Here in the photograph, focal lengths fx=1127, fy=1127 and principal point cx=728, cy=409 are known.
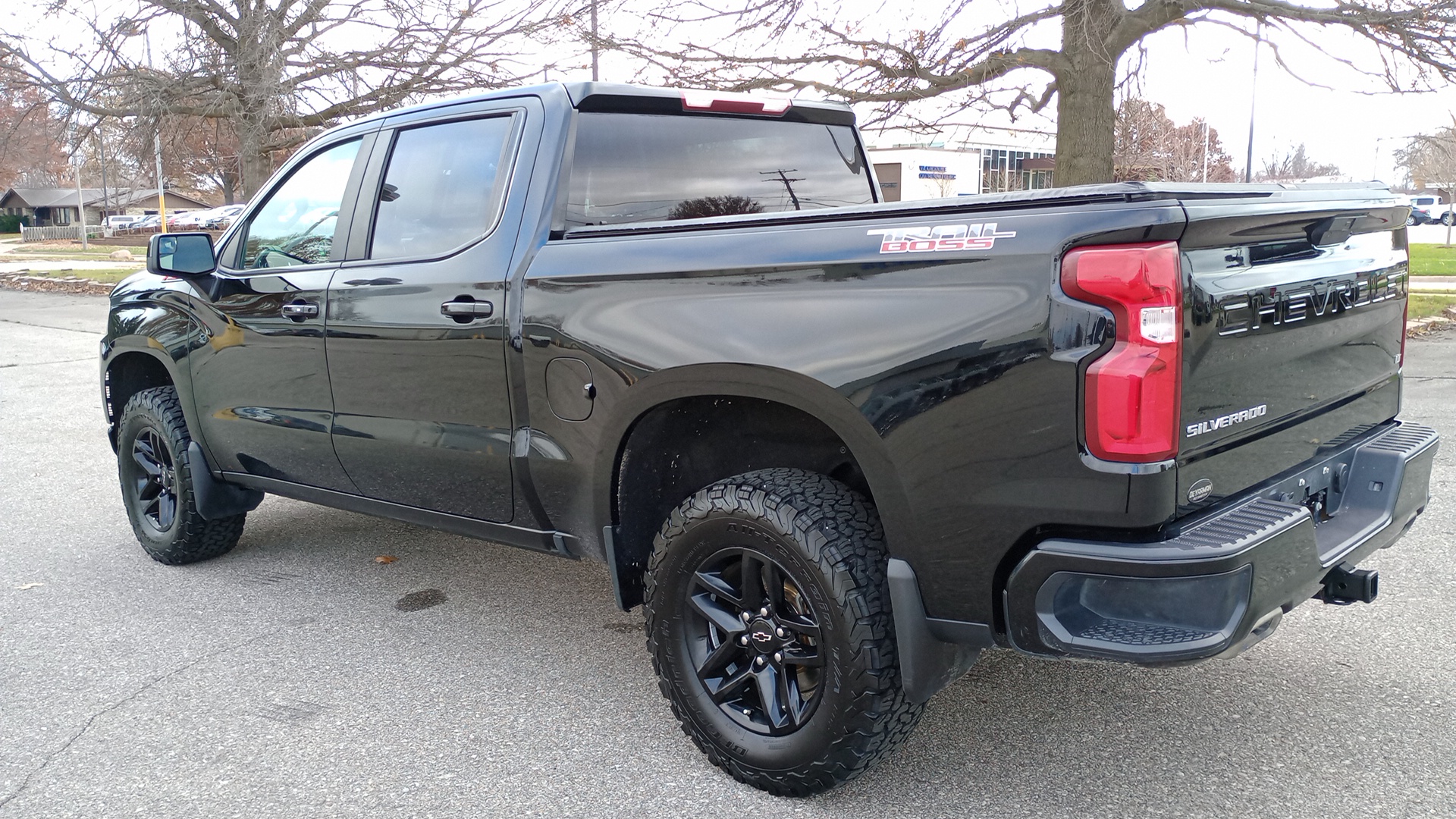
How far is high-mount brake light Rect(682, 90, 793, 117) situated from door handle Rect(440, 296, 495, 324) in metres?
1.02

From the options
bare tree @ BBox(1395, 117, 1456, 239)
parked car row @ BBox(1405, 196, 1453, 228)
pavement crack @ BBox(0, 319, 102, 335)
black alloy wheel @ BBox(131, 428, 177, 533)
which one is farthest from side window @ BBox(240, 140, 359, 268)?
parked car row @ BBox(1405, 196, 1453, 228)

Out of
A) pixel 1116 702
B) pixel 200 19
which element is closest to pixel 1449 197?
pixel 200 19

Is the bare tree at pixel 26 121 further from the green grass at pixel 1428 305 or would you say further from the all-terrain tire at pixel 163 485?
the green grass at pixel 1428 305

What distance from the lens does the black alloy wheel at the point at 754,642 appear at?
2.88 m

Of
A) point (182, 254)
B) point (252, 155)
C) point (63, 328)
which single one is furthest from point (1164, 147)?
point (182, 254)

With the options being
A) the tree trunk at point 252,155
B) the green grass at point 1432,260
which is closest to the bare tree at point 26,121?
the tree trunk at point 252,155

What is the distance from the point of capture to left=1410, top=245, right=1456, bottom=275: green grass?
20203 mm

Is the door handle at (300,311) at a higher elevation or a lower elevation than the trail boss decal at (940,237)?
lower

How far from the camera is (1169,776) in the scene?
9.72ft

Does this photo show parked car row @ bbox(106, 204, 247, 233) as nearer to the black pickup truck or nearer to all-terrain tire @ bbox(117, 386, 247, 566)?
all-terrain tire @ bbox(117, 386, 247, 566)

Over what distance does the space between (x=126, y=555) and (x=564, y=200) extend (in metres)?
3.21

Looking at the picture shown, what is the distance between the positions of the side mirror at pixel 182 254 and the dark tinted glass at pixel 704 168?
184 centimetres

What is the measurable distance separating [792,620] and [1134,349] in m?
1.11

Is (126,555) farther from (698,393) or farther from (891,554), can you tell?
(891,554)
